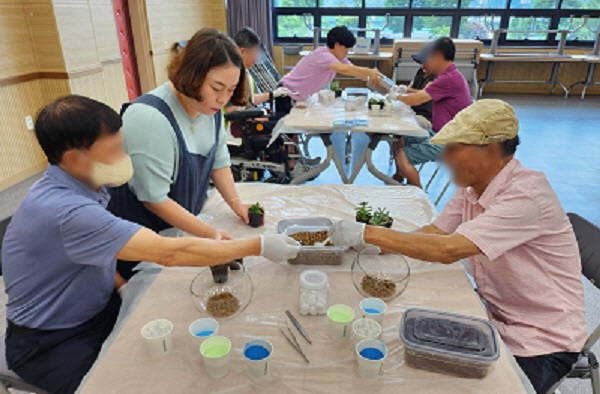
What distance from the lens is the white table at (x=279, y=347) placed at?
0.94 meters

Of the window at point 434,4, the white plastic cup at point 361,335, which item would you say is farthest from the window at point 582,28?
the white plastic cup at point 361,335

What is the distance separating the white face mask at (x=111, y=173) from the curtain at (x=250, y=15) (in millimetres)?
6453

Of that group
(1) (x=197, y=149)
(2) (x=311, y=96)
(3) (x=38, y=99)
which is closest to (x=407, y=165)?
(2) (x=311, y=96)

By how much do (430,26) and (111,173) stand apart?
748 centimetres

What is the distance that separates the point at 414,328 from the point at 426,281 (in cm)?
33

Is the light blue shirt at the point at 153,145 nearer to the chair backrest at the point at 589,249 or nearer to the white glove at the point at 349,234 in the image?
the white glove at the point at 349,234

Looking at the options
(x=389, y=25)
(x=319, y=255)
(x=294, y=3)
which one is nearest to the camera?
(x=319, y=255)

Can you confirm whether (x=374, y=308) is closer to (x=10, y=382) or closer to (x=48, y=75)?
(x=10, y=382)

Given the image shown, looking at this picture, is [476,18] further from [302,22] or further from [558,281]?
[558,281]

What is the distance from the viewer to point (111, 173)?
3.89 ft

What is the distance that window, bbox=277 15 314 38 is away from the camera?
7.46 m

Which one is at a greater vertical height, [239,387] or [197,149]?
[197,149]

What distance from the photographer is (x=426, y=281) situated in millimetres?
1321

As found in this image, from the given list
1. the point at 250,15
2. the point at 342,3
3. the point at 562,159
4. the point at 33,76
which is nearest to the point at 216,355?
the point at 33,76
